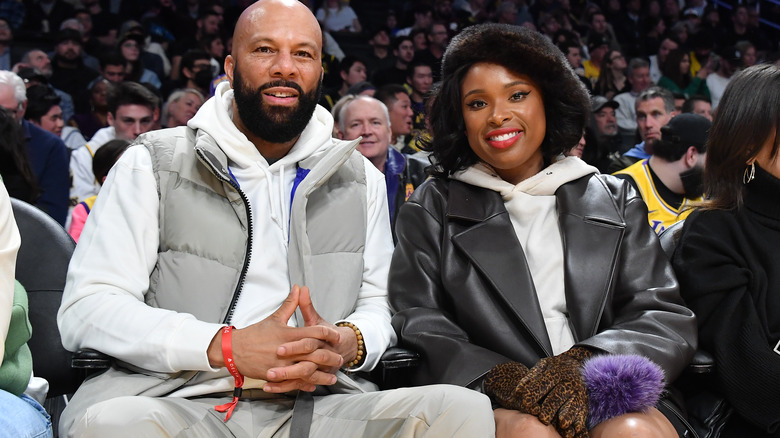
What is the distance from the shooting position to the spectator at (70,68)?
8.05 meters

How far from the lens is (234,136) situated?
2.52 m

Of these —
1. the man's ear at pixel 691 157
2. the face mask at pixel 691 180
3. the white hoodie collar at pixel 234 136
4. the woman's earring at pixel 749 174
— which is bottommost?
the face mask at pixel 691 180

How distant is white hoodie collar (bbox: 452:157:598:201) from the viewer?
2629 millimetres

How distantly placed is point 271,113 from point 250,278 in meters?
0.49

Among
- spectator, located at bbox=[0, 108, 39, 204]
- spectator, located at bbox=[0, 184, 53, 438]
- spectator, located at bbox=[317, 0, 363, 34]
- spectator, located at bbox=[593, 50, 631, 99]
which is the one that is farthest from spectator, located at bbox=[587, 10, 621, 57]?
spectator, located at bbox=[0, 184, 53, 438]

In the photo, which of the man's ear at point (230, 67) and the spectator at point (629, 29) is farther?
the spectator at point (629, 29)

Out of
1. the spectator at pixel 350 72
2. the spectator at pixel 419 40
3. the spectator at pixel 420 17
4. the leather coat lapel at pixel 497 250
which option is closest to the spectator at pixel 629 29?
the spectator at pixel 420 17

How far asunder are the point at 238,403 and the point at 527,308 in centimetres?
83

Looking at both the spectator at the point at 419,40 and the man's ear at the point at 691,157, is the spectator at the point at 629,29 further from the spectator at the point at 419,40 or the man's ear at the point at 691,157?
the man's ear at the point at 691,157

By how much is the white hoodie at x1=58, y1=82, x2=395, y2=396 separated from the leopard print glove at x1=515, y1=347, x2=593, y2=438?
456 millimetres

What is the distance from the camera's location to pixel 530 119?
2633 millimetres

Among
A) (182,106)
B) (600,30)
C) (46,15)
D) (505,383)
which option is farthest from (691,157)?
(600,30)

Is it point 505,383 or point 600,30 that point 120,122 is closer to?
point 505,383

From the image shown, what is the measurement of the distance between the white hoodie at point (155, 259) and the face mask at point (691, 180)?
1.99 metres
